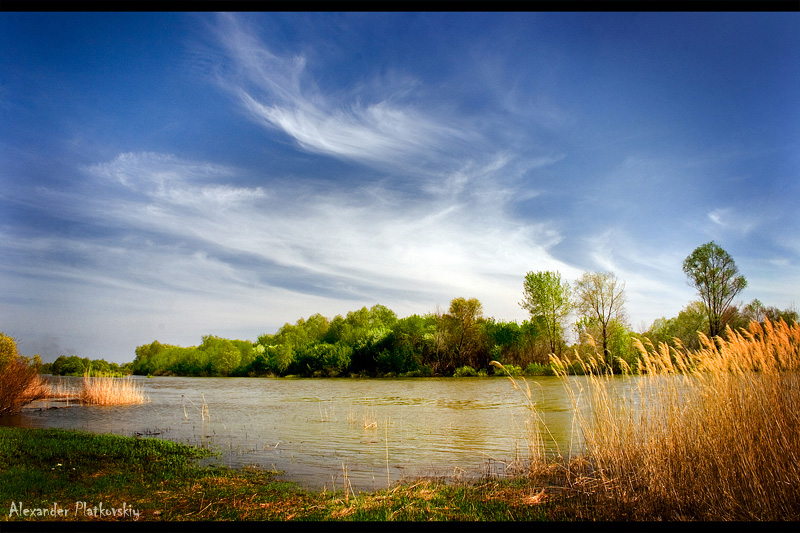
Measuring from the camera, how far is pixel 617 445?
6.68 metres

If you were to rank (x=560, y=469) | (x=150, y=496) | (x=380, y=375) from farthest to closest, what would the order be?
(x=380, y=375) → (x=560, y=469) → (x=150, y=496)

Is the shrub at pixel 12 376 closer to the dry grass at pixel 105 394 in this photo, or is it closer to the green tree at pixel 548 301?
the dry grass at pixel 105 394

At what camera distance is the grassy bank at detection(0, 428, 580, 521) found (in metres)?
5.71

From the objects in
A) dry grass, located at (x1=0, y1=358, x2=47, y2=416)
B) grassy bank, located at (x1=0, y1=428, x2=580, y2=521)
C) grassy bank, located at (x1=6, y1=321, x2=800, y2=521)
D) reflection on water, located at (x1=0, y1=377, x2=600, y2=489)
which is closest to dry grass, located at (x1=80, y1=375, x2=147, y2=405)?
reflection on water, located at (x1=0, y1=377, x2=600, y2=489)

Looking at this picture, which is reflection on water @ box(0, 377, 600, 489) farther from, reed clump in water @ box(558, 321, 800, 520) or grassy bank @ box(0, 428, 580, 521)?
reed clump in water @ box(558, 321, 800, 520)

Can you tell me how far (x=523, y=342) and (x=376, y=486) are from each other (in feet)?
130

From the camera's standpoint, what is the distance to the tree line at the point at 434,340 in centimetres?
2211

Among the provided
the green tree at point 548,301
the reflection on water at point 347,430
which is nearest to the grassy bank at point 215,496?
the reflection on water at point 347,430

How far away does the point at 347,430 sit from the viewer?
14.1 metres

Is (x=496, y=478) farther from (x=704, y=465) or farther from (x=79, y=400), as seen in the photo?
(x=79, y=400)

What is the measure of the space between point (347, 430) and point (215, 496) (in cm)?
782

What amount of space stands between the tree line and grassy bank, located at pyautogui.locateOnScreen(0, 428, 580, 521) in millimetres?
14966

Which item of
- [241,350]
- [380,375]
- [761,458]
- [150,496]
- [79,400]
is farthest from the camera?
[241,350]

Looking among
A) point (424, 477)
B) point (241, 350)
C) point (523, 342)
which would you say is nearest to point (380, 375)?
point (523, 342)
